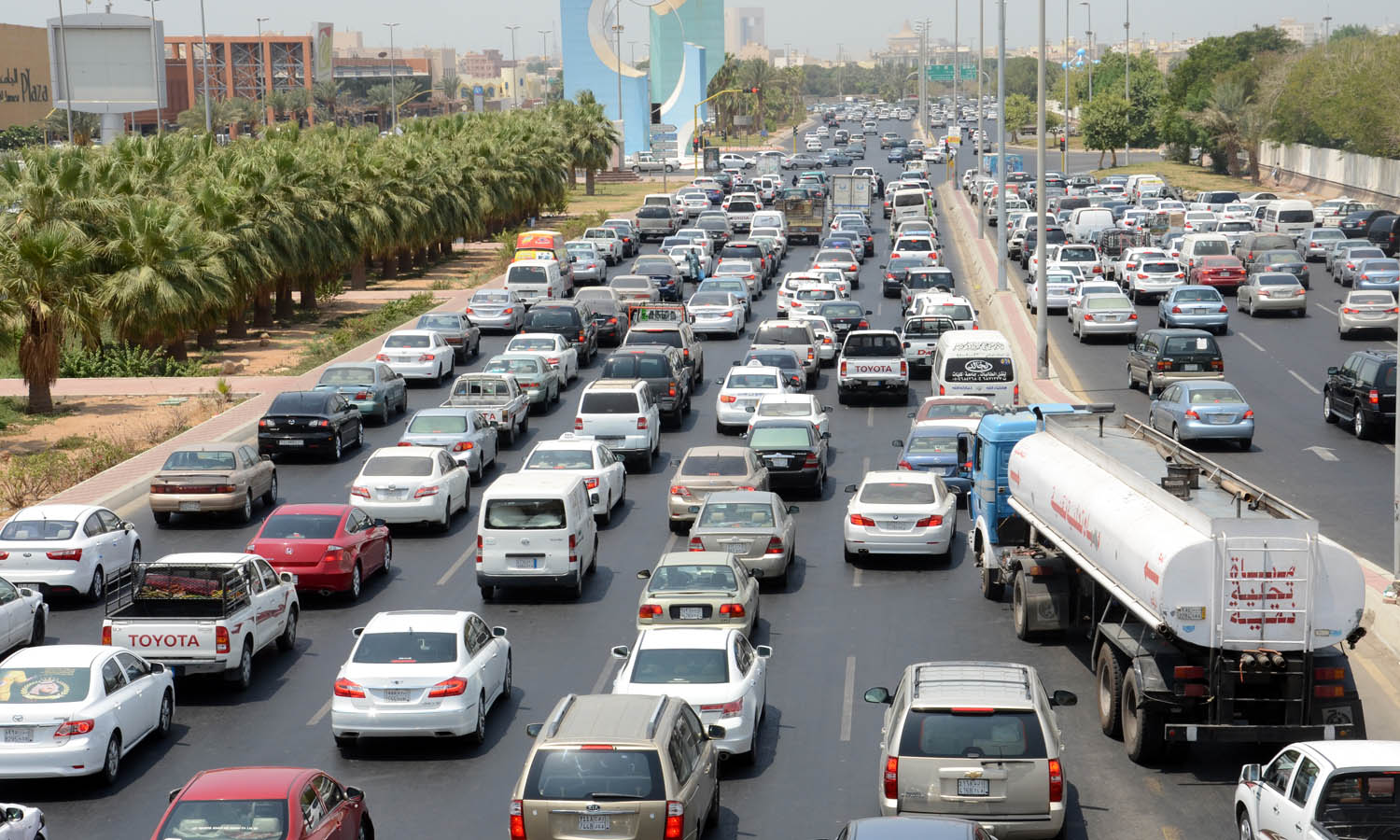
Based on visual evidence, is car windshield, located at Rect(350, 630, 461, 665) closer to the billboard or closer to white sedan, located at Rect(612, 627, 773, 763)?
white sedan, located at Rect(612, 627, 773, 763)

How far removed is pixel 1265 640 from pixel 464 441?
65.3 feet

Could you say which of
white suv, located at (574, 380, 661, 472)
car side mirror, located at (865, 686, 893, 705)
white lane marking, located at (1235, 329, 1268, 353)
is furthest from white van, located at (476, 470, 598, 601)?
white lane marking, located at (1235, 329, 1268, 353)

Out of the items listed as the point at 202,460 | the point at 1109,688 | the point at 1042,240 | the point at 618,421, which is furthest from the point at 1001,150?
the point at 1109,688

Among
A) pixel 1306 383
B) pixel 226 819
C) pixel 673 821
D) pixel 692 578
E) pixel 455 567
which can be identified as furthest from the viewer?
pixel 1306 383

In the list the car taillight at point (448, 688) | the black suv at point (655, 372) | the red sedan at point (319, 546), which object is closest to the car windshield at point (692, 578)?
the car taillight at point (448, 688)

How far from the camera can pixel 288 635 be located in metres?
23.1

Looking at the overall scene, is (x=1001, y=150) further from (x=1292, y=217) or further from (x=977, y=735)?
(x=977, y=735)

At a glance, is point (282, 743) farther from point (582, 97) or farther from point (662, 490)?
point (582, 97)

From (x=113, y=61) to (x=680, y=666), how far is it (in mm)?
124224

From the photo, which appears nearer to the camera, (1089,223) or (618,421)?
(618,421)

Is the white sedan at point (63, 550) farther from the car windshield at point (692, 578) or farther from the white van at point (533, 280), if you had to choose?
the white van at point (533, 280)

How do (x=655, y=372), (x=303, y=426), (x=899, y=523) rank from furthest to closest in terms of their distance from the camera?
(x=655, y=372) → (x=303, y=426) → (x=899, y=523)

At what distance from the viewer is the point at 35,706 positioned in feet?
57.3

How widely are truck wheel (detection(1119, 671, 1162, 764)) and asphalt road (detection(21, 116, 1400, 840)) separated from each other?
0.69 feet
